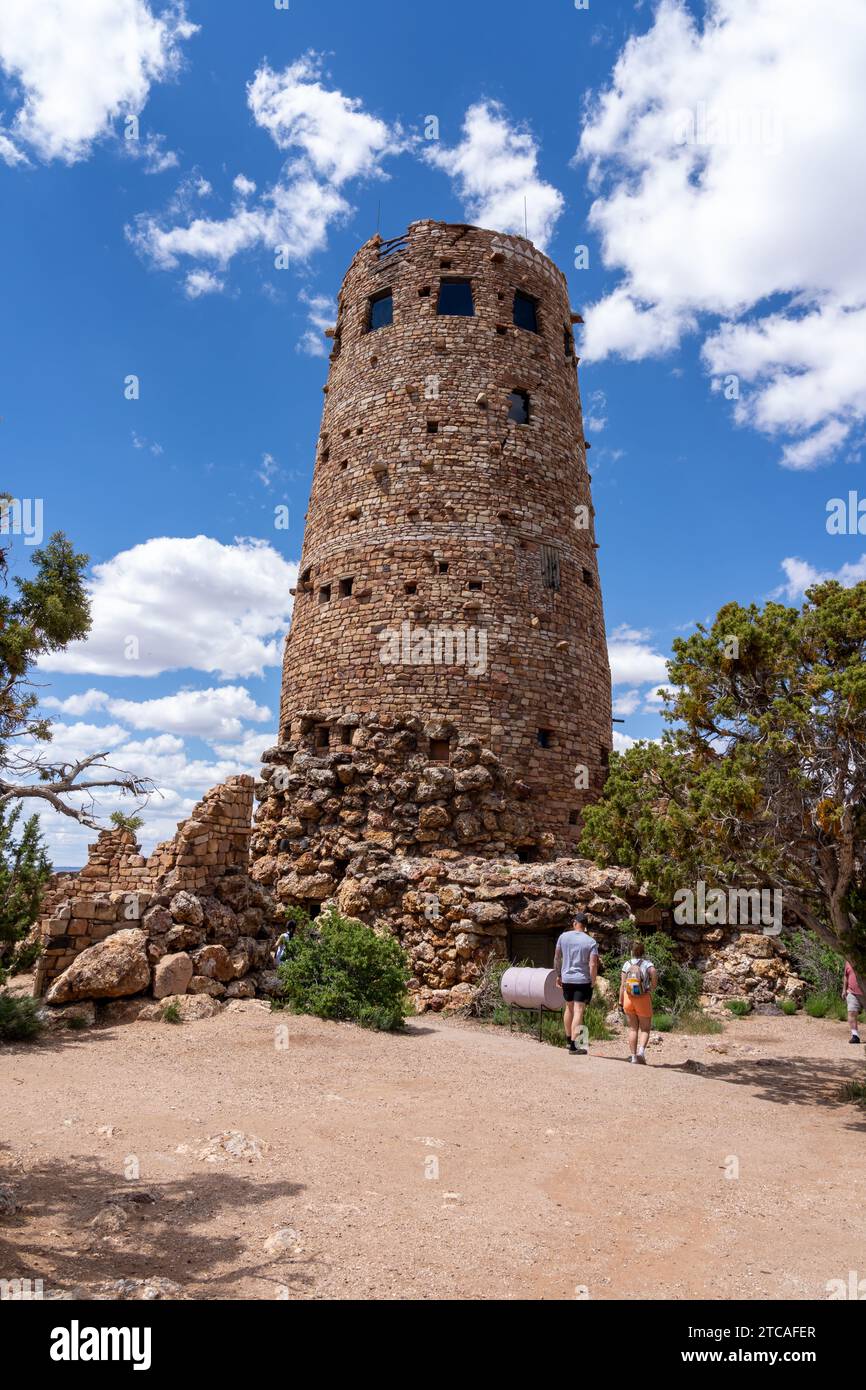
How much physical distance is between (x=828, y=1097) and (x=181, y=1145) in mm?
7322

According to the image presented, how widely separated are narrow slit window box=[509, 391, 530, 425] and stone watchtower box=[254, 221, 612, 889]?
0.07 m

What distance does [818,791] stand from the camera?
30.9 feet

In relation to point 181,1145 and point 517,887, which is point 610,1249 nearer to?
point 181,1145

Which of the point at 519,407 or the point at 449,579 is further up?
the point at 519,407

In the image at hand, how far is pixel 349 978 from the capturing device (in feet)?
39.5

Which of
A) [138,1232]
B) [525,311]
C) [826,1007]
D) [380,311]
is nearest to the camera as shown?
[138,1232]

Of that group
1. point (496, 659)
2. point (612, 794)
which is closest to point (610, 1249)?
point (612, 794)

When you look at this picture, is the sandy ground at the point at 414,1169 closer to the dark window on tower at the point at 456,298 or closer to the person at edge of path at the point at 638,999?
the person at edge of path at the point at 638,999

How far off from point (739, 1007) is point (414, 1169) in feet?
33.9

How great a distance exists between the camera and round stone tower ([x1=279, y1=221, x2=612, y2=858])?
18.8 m

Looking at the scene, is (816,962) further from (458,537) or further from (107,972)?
(107,972)

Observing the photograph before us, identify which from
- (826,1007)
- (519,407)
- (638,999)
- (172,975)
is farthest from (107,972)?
(519,407)

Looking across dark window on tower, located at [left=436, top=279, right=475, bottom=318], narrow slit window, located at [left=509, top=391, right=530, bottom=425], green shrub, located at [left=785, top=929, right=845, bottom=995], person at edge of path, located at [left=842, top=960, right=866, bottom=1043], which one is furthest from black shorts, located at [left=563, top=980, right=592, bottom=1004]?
dark window on tower, located at [left=436, top=279, right=475, bottom=318]

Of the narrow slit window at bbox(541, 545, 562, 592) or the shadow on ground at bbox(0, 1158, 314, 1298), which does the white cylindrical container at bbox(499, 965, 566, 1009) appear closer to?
the shadow on ground at bbox(0, 1158, 314, 1298)
